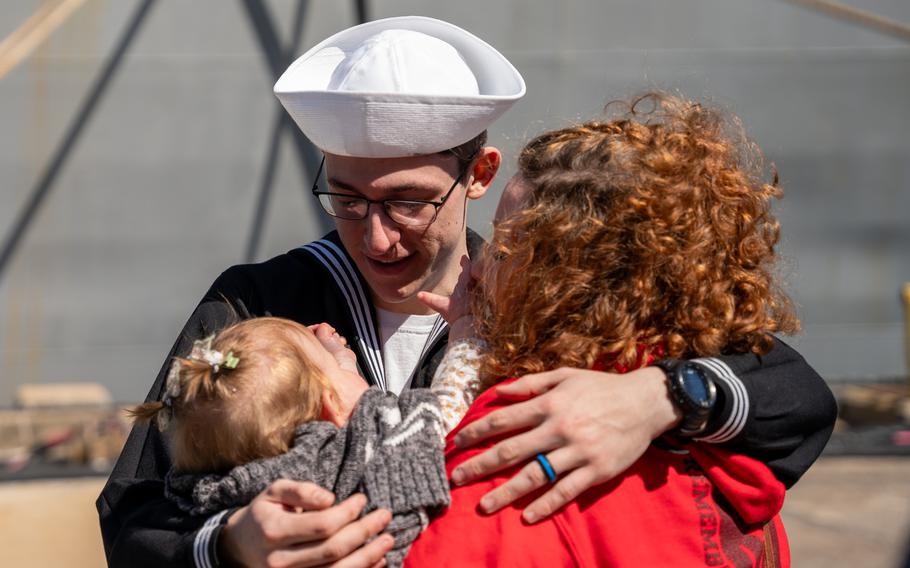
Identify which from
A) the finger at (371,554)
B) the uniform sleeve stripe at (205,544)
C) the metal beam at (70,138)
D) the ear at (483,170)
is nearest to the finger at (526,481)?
the finger at (371,554)

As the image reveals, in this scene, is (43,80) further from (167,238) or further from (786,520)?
Answer: (786,520)

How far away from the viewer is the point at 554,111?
6855 millimetres

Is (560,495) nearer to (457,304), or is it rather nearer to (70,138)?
(457,304)

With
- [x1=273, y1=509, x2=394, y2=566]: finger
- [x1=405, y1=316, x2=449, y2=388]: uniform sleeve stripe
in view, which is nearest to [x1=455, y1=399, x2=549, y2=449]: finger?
[x1=273, y1=509, x2=394, y2=566]: finger

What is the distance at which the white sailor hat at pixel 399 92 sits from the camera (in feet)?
6.57

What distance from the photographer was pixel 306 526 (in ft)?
4.55

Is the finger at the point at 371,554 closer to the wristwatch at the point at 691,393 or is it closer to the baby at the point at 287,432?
the baby at the point at 287,432

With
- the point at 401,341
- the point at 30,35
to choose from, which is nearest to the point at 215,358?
the point at 401,341

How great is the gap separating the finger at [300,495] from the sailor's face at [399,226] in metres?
0.70

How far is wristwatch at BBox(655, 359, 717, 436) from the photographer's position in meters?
1.46

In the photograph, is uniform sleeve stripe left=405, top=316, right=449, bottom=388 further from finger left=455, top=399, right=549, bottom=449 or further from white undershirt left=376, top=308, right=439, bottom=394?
finger left=455, top=399, right=549, bottom=449

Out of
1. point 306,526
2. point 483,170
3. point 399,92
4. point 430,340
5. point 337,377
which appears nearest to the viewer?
point 306,526

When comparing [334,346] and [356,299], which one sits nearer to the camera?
[334,346]

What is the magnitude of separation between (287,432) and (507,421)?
0.31 metres
